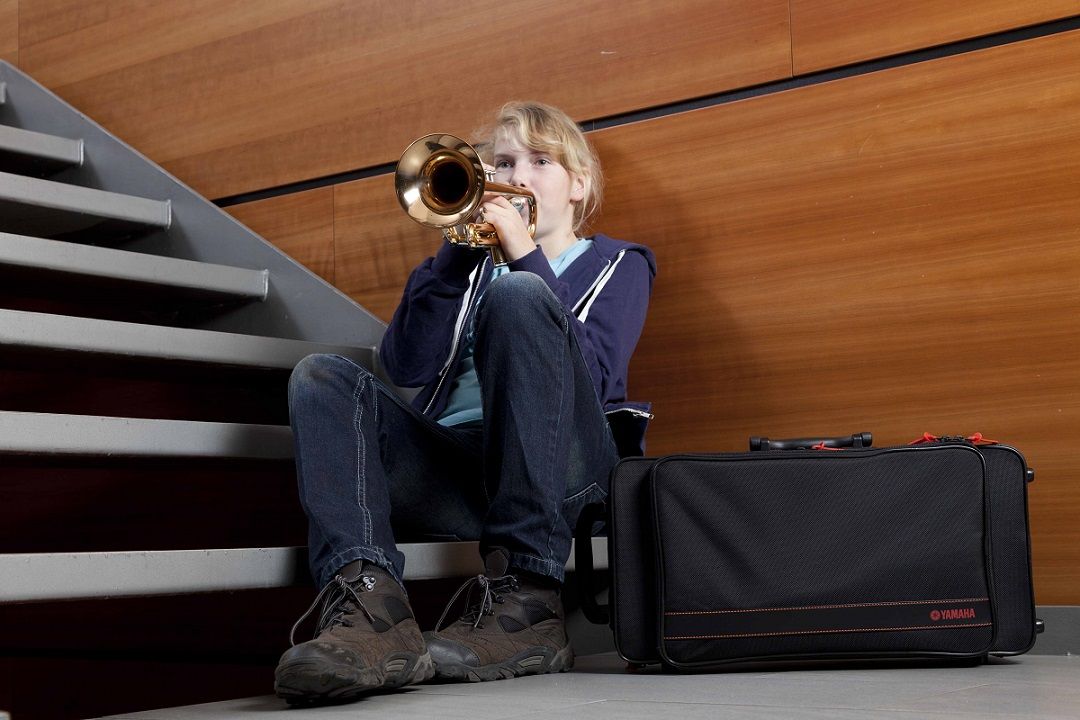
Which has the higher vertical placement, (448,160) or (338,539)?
(448,160)

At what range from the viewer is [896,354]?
1.77 meters

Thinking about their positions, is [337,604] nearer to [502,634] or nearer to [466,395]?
[502,634]

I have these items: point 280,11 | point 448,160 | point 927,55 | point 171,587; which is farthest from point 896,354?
point 280,11

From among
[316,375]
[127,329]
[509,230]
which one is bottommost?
[316,375]

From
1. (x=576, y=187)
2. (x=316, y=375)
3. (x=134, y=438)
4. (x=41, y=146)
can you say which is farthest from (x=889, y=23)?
(x=41, y=146)

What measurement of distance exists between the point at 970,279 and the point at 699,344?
435mm

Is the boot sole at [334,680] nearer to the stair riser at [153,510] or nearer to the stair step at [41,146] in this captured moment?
the stair riser at [153,510]

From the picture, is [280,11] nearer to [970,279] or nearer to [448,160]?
[448,160]

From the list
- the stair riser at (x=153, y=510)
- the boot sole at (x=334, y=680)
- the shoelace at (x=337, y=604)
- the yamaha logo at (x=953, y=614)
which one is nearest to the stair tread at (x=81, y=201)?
the stair riser at (x=153, y=510)

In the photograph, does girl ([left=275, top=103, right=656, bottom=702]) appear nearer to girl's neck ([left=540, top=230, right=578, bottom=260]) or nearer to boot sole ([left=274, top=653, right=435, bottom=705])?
boot sole ([left=274, top=653, right=435, bottom=705])

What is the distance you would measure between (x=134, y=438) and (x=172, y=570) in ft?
0.91

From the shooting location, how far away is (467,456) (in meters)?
1.62

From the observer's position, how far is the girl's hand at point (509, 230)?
1652 mm

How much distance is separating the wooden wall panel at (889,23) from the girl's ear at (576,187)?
38cm
